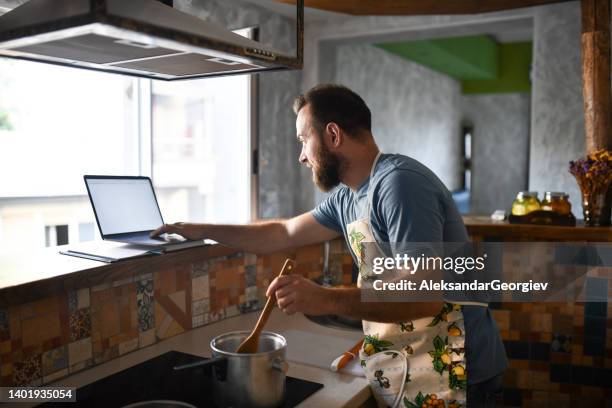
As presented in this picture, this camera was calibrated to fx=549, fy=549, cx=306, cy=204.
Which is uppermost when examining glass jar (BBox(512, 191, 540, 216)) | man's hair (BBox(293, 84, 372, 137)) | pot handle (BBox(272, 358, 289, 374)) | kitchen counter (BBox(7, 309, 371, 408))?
man's hair (BBox(293, 84, 372, 137))

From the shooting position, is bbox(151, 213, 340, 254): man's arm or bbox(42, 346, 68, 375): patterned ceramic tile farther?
bbox(151, 213, 340, 254): man's arm

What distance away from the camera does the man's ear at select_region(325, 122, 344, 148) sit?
5.17 ft

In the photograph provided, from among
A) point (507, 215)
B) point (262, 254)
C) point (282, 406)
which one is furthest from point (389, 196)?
point (507, 215)

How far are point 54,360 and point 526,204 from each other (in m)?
1.90

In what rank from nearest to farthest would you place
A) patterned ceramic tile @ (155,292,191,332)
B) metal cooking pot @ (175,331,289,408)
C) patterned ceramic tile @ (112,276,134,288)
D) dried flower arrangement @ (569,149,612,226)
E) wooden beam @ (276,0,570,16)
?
metal cooking pot @ (175,331,289,408), patterned ceramic tile @ (112,276,134,288), patterned ceramic tile @ (155,292,191,332), dried flower arrangement @ (569,149,612,226), wooden beam @ (276,0,570,16)

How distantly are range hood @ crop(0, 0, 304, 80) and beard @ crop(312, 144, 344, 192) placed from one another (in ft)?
0.86

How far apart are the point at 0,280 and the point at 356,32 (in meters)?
2.98

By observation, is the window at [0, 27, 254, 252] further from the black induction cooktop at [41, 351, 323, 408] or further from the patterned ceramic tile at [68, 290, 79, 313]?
the black induction cooktop at [41, 351, 323, 408]

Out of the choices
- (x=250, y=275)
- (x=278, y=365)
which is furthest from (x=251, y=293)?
(x=278, y=365)

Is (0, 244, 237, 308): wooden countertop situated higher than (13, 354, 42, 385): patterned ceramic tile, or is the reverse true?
(0, 244, 237, 308): wooden countertop

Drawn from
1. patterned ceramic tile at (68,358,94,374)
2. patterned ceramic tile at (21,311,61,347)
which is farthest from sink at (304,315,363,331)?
patterned ceramic tile at (21,311,61,347)

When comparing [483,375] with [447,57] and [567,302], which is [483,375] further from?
[447,57]

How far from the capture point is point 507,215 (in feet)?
8.48

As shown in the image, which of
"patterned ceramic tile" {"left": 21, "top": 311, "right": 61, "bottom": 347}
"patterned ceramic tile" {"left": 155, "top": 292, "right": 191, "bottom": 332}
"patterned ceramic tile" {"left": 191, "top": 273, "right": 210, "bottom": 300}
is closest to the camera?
"patterned ceramic tile" {"left": 21, "top": 311, "right": 61, "bottom": 347}
